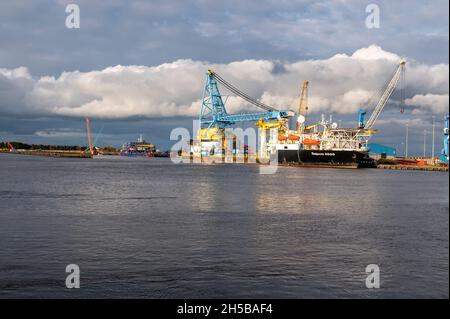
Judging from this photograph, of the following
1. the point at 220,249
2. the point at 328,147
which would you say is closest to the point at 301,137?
the point at 328,147

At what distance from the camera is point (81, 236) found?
75.6 ft

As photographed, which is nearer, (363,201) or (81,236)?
(81,236)

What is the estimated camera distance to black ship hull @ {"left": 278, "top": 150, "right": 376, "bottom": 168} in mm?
109750

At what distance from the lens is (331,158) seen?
364ft

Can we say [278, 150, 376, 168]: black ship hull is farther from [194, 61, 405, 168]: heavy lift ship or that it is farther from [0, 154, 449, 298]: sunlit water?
[0, 154, 449, 298]: sunlit water

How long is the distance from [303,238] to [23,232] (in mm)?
13755

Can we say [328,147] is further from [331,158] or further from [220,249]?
[220,249]

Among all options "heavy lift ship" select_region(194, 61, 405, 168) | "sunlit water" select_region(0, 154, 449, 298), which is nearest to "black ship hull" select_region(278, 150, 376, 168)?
"heavy lift ship" select_region(194, 61, 405, 168)

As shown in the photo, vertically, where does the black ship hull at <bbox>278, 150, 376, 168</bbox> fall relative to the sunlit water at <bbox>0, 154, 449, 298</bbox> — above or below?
above

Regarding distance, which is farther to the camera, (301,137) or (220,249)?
(301,137)

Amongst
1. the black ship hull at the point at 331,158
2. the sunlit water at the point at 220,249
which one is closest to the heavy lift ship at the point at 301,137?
the black ship hull at the point at 331,158
